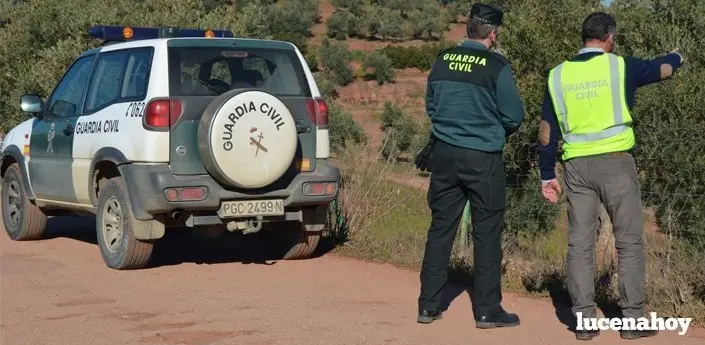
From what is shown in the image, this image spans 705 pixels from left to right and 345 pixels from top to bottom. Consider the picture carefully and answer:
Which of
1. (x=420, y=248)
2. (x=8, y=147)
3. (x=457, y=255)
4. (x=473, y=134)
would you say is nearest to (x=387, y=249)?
(x=420, y=248)

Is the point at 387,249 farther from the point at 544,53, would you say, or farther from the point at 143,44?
the point at 544,53

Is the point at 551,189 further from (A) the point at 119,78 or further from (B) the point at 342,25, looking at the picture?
(B) the point at 342,25

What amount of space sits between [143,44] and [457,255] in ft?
10.7

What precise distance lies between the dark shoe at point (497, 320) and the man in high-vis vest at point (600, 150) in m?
0.47

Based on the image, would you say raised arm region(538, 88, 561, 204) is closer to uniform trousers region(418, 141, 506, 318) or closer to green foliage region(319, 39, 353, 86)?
uniform trousers region(418, 141, 506, 318)

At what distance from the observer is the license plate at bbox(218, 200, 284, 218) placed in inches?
348

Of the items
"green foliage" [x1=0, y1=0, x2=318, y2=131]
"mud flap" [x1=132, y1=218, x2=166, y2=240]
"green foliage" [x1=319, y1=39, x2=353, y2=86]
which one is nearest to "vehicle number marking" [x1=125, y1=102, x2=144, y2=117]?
"mud flap" [x1=132, y1=218, x2=166, y2=240]

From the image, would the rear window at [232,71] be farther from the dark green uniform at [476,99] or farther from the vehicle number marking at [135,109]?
the dark green uniform at [476,99]

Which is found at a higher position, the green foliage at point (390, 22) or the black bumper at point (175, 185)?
the black bumper at point (175, 185)

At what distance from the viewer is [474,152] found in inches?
265

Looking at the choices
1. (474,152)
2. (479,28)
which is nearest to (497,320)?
(474,152)

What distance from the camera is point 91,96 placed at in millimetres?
10016

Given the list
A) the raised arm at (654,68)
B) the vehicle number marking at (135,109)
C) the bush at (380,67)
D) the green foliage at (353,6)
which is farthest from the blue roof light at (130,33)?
the green foliage at (353,6)

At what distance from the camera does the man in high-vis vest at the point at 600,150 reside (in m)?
6.40
